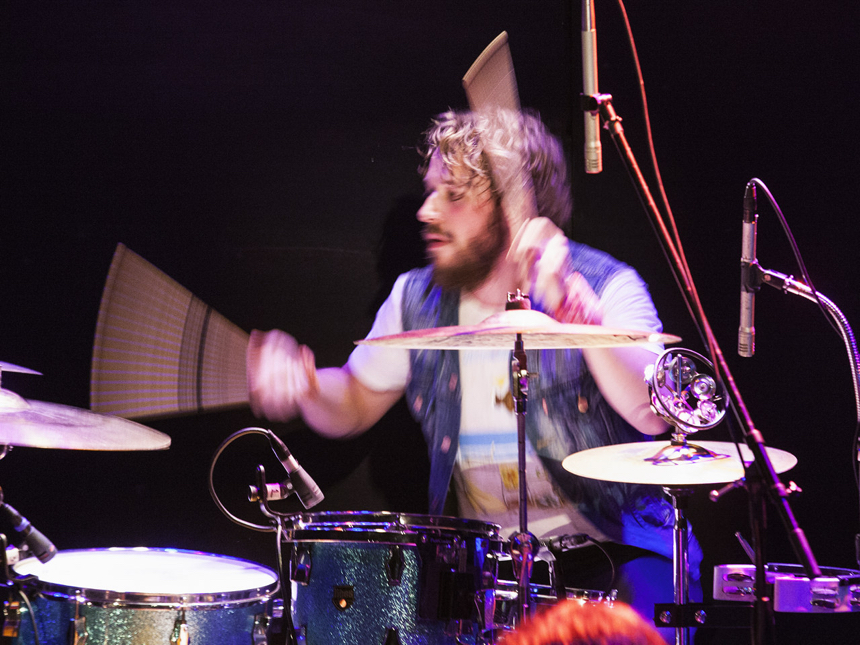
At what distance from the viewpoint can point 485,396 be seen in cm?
268

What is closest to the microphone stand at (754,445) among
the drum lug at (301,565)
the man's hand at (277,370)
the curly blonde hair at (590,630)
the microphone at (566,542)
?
the curly blonde hair at (590,630)

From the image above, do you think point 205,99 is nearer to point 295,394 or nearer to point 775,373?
point 295,394

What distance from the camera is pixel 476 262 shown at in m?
2.73

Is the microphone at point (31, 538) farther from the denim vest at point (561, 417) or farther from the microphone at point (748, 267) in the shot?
the microphone at point (748, 267)

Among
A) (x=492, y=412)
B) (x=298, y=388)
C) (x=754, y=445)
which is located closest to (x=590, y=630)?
(x=754, y=445)

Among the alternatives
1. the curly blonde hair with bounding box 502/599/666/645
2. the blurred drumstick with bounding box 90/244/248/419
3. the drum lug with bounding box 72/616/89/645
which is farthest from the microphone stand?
the blurred drumstick with bounding box 90/244/248/419

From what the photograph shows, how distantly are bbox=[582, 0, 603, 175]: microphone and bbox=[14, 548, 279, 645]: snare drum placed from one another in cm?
130

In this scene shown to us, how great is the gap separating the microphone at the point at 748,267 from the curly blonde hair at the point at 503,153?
2.95 ft

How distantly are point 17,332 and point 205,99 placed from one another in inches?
38.4

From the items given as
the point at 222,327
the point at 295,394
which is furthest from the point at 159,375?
the point at 295,394

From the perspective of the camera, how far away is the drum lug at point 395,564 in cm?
191

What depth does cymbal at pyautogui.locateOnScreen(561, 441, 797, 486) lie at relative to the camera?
197cm

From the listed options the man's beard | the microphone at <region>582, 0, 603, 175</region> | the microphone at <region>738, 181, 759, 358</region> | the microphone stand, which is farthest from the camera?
the man's beard

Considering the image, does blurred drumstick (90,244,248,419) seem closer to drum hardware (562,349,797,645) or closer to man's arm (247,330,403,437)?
man's arm (247,330,403,437)
